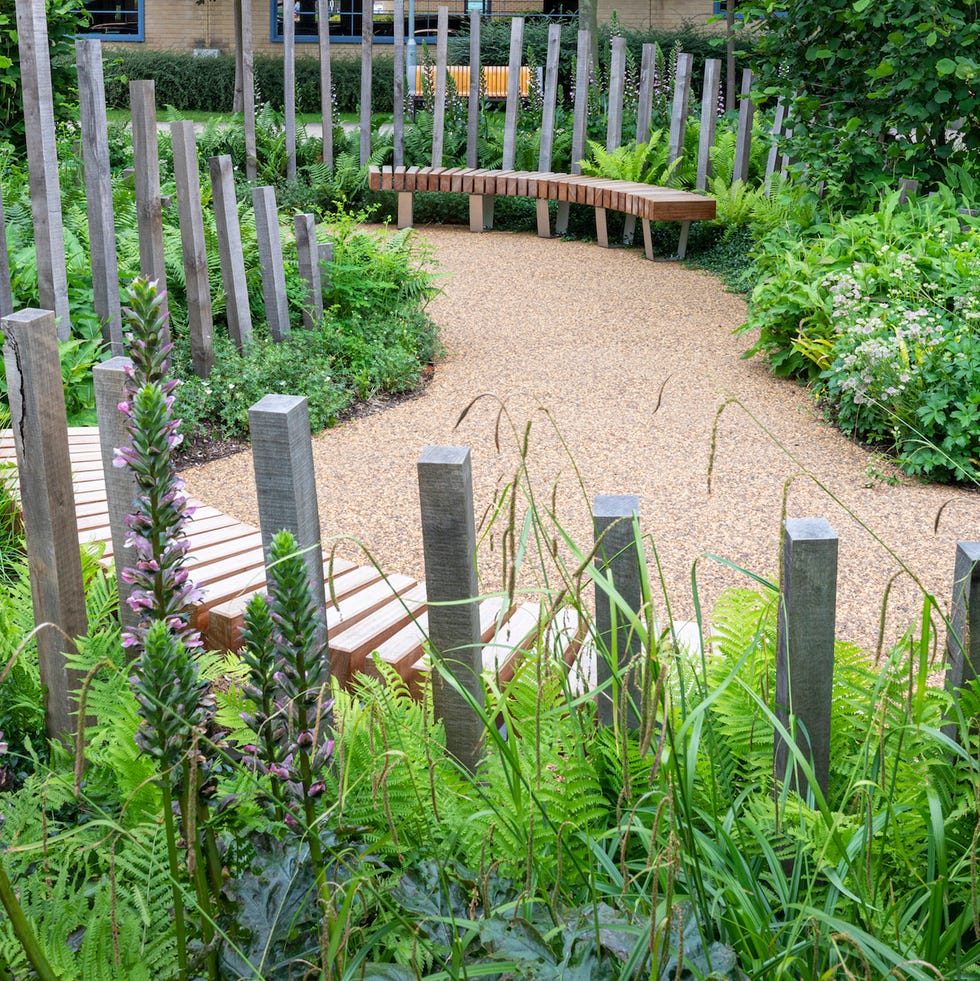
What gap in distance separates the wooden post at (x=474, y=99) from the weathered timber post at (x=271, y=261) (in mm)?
5596

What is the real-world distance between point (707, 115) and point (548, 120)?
1703 millimetres

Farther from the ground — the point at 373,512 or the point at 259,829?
the point at 259,829

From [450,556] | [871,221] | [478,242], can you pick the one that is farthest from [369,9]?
[450,556]

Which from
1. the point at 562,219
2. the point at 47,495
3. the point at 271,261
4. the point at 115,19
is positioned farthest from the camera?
the point at 115,19

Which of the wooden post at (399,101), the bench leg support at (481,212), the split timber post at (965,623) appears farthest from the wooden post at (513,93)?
the split timber post at (965,623)

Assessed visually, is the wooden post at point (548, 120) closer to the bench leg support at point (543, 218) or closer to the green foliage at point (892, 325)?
the bench leg support at point (543, 218)

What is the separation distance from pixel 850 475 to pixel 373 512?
2.15 meters

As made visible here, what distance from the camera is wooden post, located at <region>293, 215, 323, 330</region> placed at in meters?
6.47

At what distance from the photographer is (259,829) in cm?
165

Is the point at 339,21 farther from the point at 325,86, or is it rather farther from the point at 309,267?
the point at 309,267

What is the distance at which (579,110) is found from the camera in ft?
37.0

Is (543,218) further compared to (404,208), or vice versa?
(404,208)

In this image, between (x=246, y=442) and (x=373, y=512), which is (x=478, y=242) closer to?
(x=246, y=442)

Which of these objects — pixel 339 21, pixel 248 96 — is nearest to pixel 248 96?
pixel 248 96
